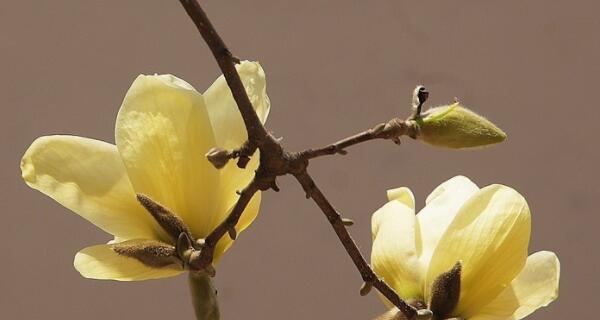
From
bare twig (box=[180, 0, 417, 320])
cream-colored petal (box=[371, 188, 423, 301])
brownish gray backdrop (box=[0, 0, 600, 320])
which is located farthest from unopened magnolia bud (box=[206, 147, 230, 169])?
brownish gray backdrop (box=[0, 0, 600, 320])

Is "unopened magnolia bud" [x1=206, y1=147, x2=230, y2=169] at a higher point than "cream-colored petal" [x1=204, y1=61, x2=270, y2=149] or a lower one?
lower

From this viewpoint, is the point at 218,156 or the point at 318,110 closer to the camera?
the point at 218,156

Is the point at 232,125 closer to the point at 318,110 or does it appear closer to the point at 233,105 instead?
the point at 233,105

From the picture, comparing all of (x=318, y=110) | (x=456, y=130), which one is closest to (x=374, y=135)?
(x=456, y=130)

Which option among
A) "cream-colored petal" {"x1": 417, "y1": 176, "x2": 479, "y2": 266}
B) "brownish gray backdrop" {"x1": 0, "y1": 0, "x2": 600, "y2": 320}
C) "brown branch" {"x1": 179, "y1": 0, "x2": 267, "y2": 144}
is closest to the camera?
"brown branch" {"x1": 179, "y1": 0, "x2": 267, "y2": 144}

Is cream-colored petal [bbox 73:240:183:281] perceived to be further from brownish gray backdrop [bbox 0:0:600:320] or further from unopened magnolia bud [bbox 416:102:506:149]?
brownish gray backdrop [bbox 0:0:600:320]

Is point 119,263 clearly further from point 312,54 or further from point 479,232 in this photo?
point 312,54
